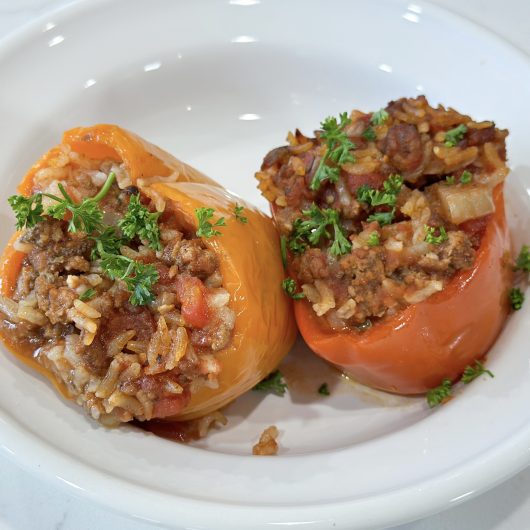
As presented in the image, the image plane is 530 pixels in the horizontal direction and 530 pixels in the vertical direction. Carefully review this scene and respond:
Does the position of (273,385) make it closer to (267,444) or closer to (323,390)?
(323,390)

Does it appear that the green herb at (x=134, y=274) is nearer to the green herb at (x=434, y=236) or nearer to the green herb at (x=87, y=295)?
the green herb at (x=87, y=295)

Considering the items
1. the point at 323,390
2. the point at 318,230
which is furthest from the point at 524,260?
the point at 323,390

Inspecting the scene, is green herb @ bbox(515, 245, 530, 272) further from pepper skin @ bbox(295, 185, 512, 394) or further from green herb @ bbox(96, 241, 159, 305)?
green herb @ bbox(96, 241, 159, 305)

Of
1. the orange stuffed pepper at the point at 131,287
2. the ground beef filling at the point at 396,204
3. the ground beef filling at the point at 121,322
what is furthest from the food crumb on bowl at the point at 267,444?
the ground beef filling at the point at 396,204

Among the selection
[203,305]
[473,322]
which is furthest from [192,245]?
[473,322]

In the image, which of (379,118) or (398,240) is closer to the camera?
(398,240)

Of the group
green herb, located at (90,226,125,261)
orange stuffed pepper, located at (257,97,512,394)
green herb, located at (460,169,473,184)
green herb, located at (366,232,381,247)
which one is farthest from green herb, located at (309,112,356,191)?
green herb, located at (90,226,125,261)
